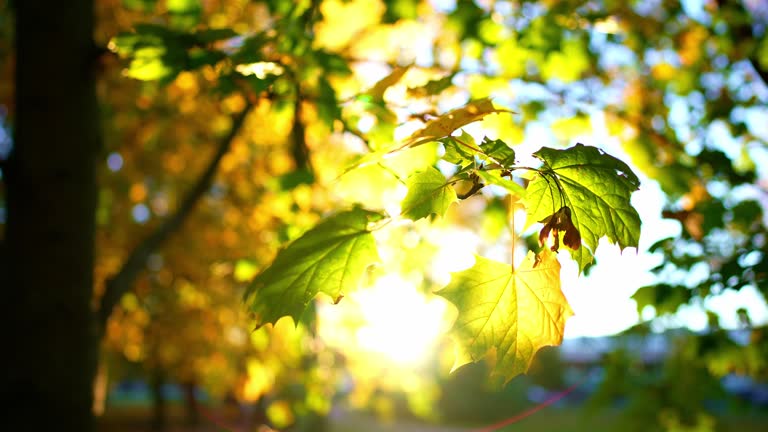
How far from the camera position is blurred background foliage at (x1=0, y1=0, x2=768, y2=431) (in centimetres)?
209

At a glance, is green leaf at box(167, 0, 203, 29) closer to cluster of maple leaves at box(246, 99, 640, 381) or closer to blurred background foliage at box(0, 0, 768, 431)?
blurred background foliage at box(0, 0, 768, 431)

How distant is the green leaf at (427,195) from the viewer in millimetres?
1173

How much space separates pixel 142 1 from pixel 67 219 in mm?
1335

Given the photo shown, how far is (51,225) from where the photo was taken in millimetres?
3119

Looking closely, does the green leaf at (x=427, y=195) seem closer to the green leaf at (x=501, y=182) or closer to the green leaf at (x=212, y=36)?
the green leaf at (x=501, y=182)

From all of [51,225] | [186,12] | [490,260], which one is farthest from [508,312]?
[51,225]

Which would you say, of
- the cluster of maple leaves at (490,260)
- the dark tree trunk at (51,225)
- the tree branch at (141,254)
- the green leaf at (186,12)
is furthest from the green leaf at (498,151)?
the dark tree trunk at (51,225)

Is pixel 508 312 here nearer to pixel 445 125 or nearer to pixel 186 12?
pixel 445 125

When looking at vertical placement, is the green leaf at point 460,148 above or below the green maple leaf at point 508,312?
above

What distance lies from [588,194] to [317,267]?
556 millimetres

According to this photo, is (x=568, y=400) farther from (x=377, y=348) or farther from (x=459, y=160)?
(x=459, y=160)

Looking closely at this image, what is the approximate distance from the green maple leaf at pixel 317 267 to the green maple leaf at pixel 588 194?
359 mm

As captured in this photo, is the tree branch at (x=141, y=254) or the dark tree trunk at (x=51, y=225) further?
the tree branch at (x=141, y=254)

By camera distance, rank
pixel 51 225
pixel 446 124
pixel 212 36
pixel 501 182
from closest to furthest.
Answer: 1. pixel 501 182
2. pixel 446 124
3. pixel 212 36
4. pixel 51 225
